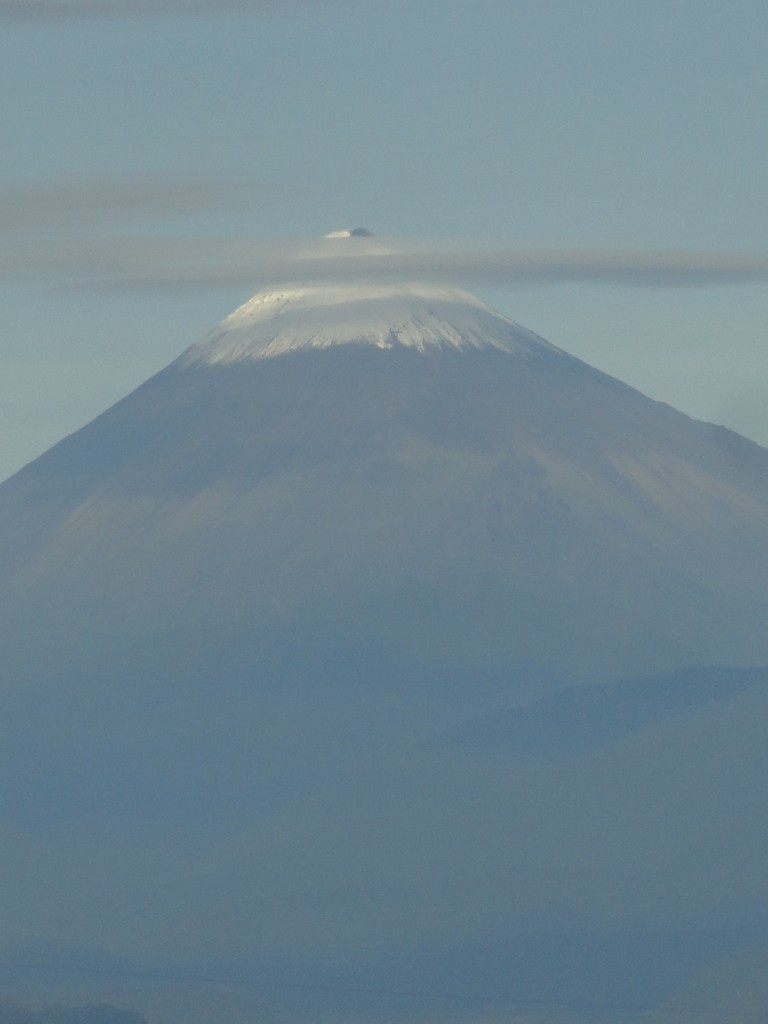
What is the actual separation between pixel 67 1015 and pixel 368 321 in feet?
283

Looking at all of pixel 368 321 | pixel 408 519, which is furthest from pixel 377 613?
pixel 368 321

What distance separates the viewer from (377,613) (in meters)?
155

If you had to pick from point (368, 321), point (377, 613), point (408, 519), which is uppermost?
point (368, 321)

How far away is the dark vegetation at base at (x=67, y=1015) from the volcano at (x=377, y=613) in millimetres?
46430

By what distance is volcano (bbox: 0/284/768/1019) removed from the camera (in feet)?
479

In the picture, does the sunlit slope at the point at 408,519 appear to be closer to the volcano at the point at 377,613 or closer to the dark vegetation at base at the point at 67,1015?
the volcano at the point at 377,613

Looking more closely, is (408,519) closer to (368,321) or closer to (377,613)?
(377,613)

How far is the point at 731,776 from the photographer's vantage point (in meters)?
148

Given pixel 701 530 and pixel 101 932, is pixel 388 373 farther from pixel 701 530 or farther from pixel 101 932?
pixel 101 932

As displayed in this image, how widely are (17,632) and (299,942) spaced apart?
43616 mm

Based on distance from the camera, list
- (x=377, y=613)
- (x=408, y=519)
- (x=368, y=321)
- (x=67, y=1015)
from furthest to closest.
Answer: (x=368, y=321) < (x=377, y=613) < (x=408, y=519) < (x=67, y=1015)

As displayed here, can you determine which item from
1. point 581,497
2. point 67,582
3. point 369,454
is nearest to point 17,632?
point 67,582

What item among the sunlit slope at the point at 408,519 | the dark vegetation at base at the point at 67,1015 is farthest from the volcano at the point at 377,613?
the dark vegetation at base at the point at 67,1015

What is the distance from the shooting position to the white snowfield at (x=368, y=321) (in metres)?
162
